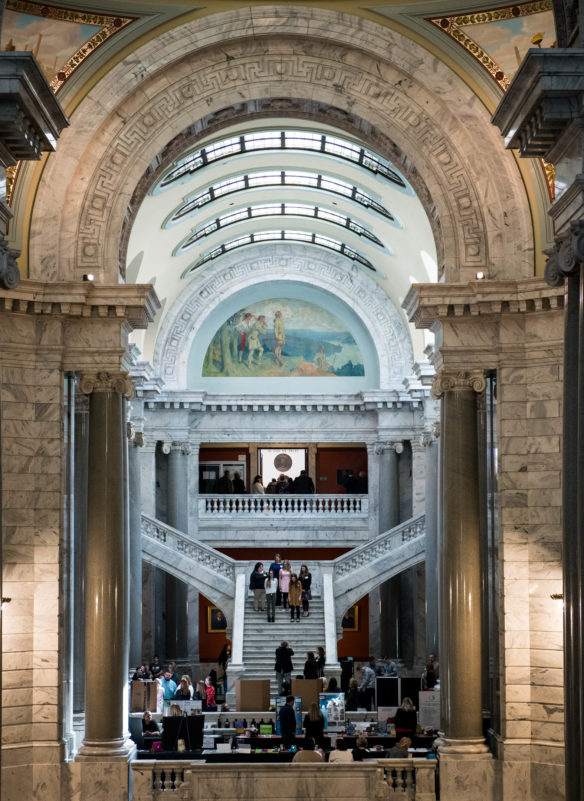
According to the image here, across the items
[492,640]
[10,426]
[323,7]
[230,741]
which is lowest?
[230,741]

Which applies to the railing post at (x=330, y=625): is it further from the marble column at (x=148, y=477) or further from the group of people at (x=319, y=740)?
the group of people at (x=319, y=740)

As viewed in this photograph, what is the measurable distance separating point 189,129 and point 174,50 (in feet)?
5.39

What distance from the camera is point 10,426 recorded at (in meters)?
19.0

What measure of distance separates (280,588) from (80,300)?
15.6 metres

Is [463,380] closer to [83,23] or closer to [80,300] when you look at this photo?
[80,300]

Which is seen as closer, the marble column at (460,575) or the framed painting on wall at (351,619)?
the marble column at (460,575)

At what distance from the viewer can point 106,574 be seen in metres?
19.1

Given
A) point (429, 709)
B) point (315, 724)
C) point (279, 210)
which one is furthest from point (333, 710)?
point (279, 210)

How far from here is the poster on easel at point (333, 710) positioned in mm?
23172

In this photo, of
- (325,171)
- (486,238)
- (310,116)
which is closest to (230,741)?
(486,238)

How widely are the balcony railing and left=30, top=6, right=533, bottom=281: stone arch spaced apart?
18.5m

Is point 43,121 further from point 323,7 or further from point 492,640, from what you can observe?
point 492,640

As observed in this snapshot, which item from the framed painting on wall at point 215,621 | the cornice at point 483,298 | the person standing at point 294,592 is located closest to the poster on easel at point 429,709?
the cornice at point 483,298

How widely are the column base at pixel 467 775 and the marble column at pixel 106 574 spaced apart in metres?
4.99
